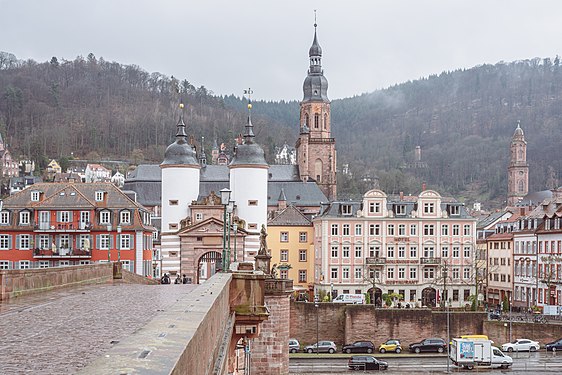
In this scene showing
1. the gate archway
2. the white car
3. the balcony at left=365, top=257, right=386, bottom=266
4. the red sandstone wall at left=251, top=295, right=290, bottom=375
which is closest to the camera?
the red sandstone wall at left=251, top=295, right=290, bottom=375

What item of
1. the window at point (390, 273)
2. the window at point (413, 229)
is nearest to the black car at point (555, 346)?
the window at point (390, 273)

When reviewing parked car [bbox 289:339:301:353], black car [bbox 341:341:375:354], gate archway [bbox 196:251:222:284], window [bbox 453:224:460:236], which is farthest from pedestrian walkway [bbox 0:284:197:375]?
window [bbox 453:224:460:236]

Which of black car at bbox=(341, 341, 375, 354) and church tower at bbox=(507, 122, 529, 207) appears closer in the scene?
black car at bbox=(341, 341, 375, 354)

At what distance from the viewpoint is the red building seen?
6138cm

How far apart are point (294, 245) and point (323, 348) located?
987 inches

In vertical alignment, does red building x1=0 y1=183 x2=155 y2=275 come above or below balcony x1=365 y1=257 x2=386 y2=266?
above

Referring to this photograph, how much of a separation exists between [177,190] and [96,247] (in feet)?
24.1

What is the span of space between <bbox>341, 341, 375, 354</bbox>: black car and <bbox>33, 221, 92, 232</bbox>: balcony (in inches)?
780

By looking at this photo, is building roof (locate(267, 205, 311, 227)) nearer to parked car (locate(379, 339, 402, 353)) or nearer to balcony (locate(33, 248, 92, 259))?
parked car (locate(379, 339, 402, 353))

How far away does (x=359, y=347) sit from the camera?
62.7m

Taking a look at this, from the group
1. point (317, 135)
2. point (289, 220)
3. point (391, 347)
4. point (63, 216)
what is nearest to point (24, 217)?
point (63, 216)

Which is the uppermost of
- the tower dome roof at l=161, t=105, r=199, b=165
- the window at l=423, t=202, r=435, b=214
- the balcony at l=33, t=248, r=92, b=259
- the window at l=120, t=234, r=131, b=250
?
the tower dome roof at l=161, t=105, r=199, b=165

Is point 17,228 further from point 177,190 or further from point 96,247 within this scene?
point 177,190

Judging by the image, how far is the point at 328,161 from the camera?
12606 centimetres
